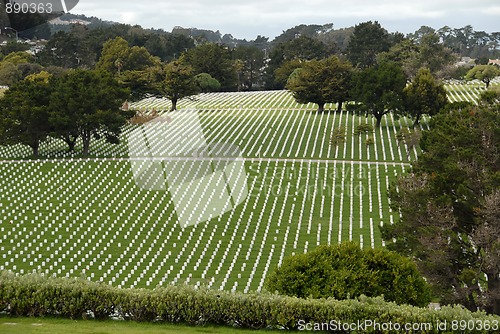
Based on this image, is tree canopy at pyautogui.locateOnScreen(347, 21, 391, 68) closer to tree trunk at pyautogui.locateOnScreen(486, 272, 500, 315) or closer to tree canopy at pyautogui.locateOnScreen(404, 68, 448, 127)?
tree canopy at pyautogui.locateOnScreen(404, 68, 448, 127)

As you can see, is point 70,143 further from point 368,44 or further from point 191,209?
point 368,44

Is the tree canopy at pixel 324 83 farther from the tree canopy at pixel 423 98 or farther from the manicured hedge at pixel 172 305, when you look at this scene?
the manicured hedge at pixel 172 305

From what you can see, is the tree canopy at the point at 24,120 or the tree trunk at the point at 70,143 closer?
the tree canopy at the point at 24,120

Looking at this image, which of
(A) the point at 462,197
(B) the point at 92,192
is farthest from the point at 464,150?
(B) the point at 92,192

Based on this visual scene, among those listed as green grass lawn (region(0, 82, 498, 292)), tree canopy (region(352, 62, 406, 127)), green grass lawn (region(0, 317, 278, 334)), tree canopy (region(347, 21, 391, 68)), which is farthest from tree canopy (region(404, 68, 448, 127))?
green grass lawn (region(0, 317, 278, 334))

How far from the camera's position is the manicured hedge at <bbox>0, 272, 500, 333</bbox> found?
51.6 feet

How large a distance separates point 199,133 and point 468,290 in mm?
37197

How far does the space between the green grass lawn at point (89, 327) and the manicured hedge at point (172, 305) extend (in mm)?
276

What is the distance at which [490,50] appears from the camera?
17738 centimetres

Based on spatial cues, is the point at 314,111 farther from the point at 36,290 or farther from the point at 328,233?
the point at 36,290

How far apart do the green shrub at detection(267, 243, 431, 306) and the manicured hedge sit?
3.78 metres

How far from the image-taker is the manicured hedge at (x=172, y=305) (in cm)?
1574

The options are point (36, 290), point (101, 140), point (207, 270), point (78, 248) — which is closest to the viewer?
point (36, 290)

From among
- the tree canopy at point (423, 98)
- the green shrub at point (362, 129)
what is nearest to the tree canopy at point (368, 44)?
the tree canopy at point (423, 98)
